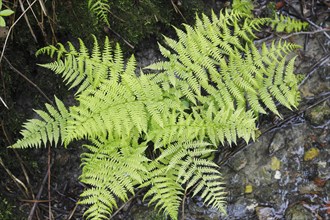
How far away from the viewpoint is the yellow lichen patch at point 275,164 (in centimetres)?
411

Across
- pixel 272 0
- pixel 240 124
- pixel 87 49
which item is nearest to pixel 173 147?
pixel 240 124

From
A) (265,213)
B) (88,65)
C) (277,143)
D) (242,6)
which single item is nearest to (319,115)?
(277,143)

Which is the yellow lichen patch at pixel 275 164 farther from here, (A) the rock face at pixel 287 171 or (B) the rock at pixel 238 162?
(B) the rock at pixel 238 162

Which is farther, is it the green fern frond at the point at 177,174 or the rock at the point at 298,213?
the rock at the point at 298,213

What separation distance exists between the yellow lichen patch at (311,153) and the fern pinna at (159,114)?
749 millimetres

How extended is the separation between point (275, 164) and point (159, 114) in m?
1.48

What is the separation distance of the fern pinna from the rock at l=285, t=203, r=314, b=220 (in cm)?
85

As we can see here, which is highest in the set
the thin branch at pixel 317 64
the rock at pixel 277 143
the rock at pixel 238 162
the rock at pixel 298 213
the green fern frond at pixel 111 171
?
the green fern frond at pixel 111 171

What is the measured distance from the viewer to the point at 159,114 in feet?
11.5

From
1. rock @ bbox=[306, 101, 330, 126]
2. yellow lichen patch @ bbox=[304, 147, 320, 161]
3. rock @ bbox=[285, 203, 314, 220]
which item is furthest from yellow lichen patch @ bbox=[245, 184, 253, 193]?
rock @ bbox=[306, 101, 330, 126]

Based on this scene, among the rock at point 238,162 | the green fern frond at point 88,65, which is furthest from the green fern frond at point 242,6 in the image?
the rock at point 238,162

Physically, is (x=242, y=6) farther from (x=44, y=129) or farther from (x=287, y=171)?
(x=44, y=129)

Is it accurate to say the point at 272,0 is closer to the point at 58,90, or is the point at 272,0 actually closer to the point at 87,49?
the point at 87,49

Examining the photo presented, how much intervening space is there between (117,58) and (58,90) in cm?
86
